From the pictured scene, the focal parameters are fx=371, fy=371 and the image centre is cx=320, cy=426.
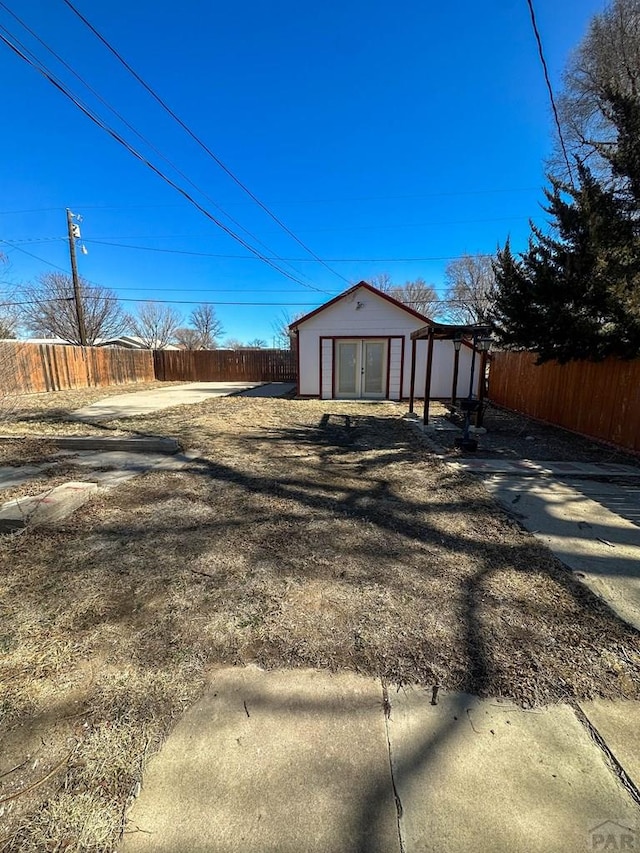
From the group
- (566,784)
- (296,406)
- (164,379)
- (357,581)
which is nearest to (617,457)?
(357,581)

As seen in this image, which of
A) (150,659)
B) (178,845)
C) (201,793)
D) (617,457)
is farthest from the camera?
(617,457)

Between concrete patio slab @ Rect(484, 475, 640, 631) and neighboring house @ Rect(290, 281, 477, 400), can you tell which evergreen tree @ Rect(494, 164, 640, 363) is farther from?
neighboring house @ Rect(290, 281, 477, 400)

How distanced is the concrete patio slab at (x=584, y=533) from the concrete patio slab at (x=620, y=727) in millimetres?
713

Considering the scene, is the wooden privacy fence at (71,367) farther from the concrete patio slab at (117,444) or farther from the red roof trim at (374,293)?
the red roof trim at (374,293)

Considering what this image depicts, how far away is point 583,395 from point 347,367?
7.41 m

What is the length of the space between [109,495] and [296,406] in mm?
7651

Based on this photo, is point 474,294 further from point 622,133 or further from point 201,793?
point 201,793

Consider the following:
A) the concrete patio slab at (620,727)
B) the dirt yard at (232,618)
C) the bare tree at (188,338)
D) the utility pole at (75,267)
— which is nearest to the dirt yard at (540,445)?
the dirt yard at (232,618)

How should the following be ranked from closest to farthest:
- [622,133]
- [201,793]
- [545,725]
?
[201,793]
[545,725]
[622,133]

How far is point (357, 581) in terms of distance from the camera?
2432 mm

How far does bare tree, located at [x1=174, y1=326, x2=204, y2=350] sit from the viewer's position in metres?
51.8

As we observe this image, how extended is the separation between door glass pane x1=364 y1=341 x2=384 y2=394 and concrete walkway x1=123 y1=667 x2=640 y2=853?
1196 cm

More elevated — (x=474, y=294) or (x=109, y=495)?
(x=474, y=294)

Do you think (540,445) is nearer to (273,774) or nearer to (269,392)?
(273,774)
